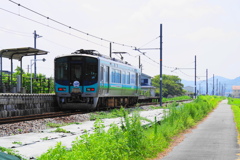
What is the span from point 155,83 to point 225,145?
107843 mm

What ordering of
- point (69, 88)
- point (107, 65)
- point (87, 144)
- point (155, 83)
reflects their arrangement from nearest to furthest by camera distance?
1. point (87, 144)
2. point (69, 88)
3. point (107, 65)
4. point (155, 83)

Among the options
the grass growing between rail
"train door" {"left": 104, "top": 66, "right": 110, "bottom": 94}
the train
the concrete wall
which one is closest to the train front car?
the train

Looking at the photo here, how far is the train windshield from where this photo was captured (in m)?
22.6

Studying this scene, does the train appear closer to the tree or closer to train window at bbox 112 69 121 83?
train window at bbox 112 69 121 83

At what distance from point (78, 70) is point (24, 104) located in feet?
14.0

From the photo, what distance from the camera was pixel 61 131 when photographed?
12.4m

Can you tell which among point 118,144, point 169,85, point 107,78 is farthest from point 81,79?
point 169,85

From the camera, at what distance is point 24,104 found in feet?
65.5

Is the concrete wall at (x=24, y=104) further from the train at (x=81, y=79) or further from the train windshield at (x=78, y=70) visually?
the train windshield at (x=78, y=70)

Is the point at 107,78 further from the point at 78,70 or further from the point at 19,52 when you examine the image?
the point at 19,52

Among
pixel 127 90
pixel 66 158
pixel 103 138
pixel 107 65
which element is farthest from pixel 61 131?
pixel 127 90

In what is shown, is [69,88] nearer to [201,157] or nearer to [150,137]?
[150,137]

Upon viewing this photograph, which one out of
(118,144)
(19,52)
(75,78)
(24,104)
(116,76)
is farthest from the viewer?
(116,76)

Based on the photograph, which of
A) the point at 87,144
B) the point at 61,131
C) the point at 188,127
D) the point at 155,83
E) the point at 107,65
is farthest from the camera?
the point at 155,83
